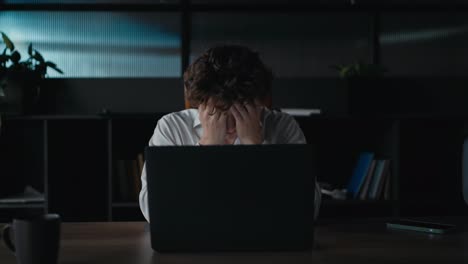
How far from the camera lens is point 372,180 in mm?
2959

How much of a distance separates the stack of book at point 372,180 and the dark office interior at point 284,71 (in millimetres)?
143

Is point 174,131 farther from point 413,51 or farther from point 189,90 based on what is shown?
point 413,51

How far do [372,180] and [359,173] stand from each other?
8 cm

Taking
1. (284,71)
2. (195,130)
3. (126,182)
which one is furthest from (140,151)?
(195,130)

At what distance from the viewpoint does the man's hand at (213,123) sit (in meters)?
1.69

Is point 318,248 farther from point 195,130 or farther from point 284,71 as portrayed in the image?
point 284,71

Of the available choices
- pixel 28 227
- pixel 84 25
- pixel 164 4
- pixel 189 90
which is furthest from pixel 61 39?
pixel 28 227

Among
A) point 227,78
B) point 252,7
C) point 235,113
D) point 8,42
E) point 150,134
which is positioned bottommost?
point 150,134

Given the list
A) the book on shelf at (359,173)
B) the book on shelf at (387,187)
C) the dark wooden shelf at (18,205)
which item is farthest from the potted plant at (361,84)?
the dark wooden shelf at (18,205)

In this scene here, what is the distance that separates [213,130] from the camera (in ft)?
5.55

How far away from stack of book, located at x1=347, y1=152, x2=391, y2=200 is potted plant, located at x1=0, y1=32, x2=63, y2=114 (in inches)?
71.1

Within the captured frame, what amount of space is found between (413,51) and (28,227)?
285 cm

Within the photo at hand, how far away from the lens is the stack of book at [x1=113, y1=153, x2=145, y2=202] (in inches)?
113

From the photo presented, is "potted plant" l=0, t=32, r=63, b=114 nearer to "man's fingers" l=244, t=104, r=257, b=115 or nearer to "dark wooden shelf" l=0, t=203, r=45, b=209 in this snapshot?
"dark wooden shelf" l=0, t=203, r=45, b=209
